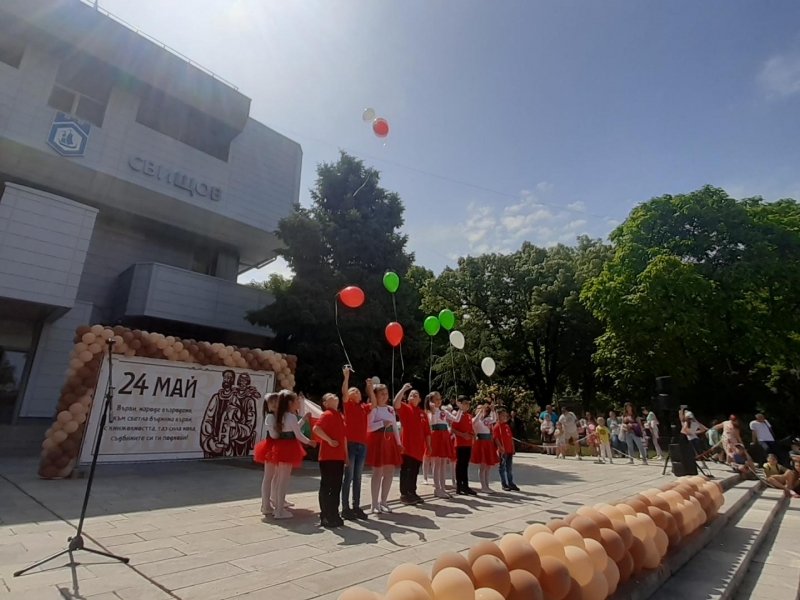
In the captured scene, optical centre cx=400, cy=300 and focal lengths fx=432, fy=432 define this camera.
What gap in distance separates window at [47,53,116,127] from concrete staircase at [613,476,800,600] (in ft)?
60.1

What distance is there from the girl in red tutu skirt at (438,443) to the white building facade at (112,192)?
10.8 metres

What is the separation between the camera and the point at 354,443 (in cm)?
565

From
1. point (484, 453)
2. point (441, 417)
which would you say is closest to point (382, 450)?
point (441, 417)

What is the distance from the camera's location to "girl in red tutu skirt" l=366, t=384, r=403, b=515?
5.89 metres

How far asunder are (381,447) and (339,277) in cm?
901

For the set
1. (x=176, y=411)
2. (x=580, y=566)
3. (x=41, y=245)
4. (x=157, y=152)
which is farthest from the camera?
(x=157, y=152)

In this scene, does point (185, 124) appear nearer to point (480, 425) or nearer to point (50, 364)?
point (50, 364)

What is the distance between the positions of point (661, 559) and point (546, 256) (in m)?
24.7

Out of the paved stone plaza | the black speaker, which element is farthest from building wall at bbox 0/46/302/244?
the black speaker

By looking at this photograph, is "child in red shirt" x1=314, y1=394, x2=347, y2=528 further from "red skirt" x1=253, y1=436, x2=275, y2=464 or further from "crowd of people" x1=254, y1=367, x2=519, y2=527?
"red skirt" x1=253, y1=436, x2=275, y2=464

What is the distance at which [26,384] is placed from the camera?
1248 centimetres

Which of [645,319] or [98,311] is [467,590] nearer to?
[98,311]

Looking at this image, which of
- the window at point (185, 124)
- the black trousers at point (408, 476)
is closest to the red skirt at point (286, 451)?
the black trousers at point (408, 476)

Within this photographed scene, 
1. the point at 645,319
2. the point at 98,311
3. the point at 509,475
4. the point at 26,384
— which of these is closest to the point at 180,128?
the point at 98,311
